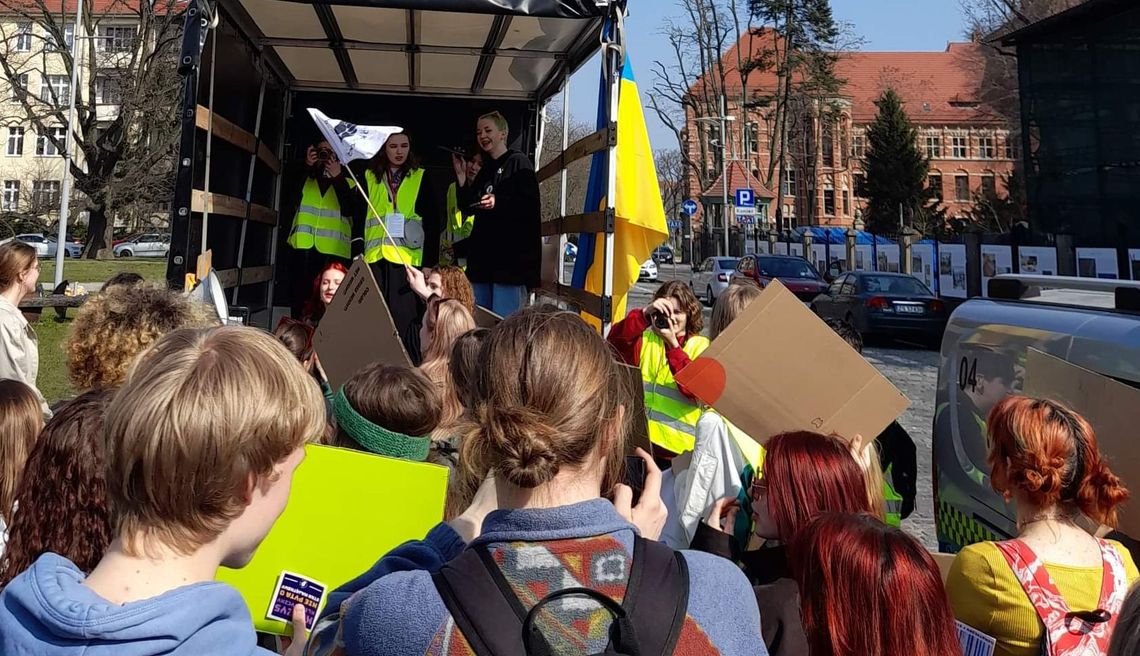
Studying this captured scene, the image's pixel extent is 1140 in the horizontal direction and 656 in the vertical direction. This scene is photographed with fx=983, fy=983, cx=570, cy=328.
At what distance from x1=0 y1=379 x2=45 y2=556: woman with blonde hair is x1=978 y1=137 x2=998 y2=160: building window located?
3467 inches

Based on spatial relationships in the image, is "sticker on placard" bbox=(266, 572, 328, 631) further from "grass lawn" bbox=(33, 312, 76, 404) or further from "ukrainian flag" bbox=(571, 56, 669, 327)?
"grass lawn" bbox=(33, 312, 76, 404)

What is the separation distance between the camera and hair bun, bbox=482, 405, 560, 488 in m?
1.66

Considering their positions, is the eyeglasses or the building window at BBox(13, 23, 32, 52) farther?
the building window at BBox(13, 23, 32, 52)

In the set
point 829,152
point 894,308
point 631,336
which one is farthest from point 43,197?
point 829,152

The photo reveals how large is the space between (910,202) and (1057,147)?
119ft

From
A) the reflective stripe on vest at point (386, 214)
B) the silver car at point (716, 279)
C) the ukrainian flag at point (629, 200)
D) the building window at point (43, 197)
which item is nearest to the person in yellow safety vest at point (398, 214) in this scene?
the reflective stripe on vest at point (386, 214)

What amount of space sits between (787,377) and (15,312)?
4.09 meters

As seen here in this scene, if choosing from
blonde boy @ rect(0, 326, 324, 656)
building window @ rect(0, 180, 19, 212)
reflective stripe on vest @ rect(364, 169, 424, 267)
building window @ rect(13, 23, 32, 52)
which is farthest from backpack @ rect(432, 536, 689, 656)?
building window @ rect(0, 180, 19, 212)

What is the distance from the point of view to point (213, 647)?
1484 millimetres

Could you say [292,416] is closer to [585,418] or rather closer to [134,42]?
[585,418]

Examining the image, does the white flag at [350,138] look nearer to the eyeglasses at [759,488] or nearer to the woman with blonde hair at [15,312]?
the woman with blonde hair at [15,312]

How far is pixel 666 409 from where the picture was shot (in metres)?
4.33

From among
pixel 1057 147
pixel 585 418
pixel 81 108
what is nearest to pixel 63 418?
pixel 585 418

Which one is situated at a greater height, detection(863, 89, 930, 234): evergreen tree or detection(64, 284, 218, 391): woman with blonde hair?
detection(863, 89, 930, 234): evergreen tree
